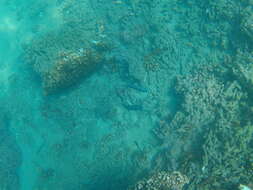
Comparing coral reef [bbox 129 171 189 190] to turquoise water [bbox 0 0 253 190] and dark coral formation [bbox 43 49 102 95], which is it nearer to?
turquoise water [bbox 0 0 253 190]

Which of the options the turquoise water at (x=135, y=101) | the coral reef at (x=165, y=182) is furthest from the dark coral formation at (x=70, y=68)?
the coral reef at (x=165, y=182)

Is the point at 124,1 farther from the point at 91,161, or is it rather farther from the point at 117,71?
the point at 91,161

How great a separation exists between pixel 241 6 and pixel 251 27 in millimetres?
1325


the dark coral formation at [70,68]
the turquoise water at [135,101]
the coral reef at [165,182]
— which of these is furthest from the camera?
the dark coral formation at [70,68]

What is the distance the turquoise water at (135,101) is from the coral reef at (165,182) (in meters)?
0.02

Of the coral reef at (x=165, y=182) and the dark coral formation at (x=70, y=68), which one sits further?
the dark coral formation at (x=70, y=68)

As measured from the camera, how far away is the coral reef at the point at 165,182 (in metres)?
5.55

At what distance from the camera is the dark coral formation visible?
27.4ft

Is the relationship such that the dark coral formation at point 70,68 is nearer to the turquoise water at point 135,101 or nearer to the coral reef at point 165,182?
the turquoise water at point 135,101

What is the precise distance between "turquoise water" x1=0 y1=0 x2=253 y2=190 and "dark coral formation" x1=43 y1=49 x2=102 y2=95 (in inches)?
1.5

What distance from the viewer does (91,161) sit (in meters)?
8.15

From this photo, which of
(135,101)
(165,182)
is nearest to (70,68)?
(135,101)

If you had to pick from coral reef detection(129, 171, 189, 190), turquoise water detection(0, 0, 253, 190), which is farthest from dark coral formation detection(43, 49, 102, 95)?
coral reef detection(129, 171, 189, 190)

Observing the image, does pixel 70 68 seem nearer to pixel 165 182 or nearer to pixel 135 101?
pixel 135 101
